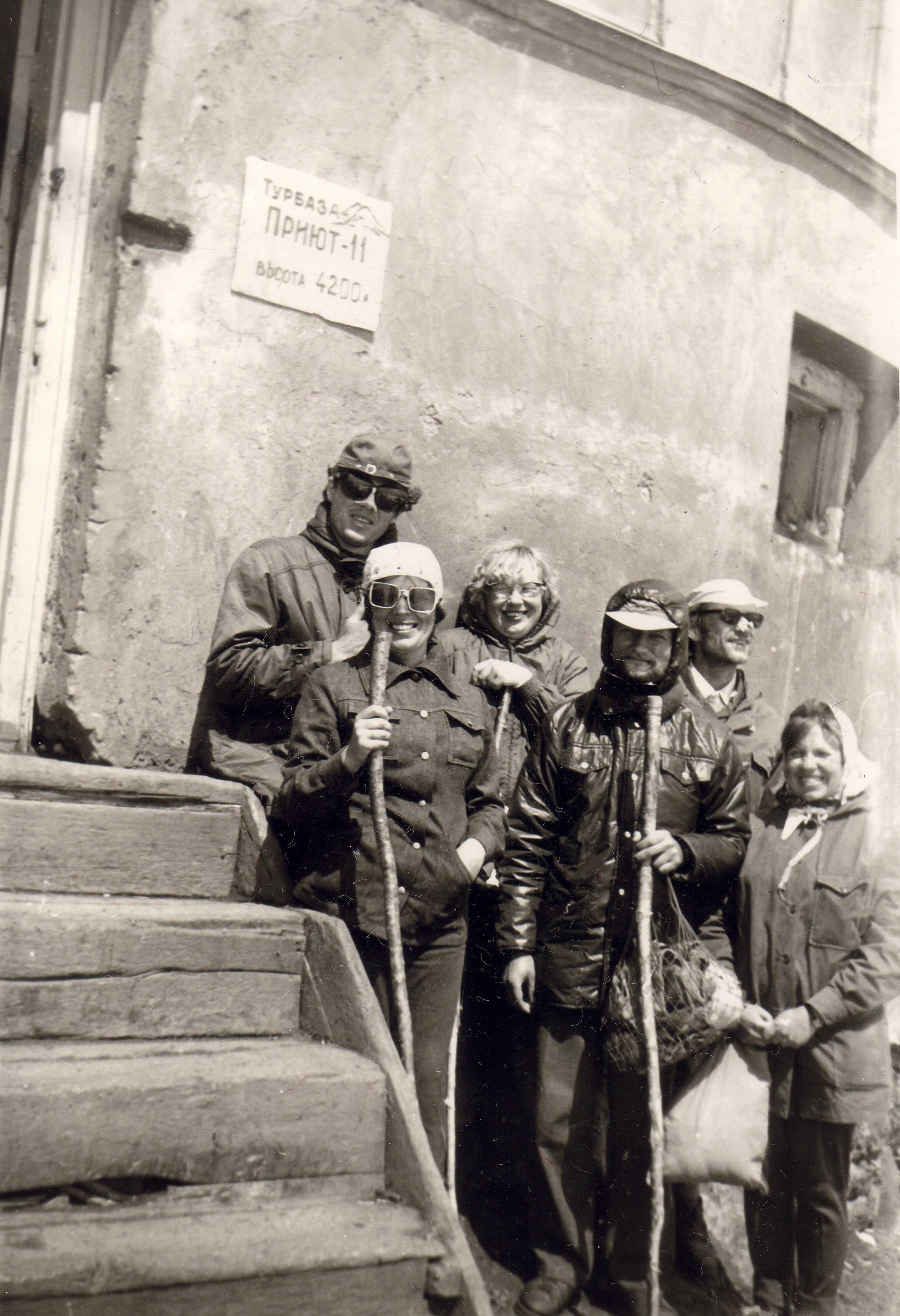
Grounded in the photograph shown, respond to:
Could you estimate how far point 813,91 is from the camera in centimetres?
589

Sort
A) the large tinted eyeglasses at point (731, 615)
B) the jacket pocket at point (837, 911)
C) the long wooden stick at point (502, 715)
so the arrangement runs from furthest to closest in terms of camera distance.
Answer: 1. the large tinted eyeglasses at point (731, 615)
2. the long wooden stick at point (502, 715)
3. the jacket pocket at point (837, 911)

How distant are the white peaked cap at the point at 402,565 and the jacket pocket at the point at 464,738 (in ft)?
1.15

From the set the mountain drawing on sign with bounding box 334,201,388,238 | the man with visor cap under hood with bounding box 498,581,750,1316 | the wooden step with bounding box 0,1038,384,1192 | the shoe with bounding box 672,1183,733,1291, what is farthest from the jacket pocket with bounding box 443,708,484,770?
the mountain drawing on sign with bounding box 334,201,388,238

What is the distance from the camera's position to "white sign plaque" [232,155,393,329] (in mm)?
4332

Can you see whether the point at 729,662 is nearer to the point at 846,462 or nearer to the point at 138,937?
the point at 138,937

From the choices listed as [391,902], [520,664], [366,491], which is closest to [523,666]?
[520,664]

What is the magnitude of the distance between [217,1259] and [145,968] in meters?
0.82

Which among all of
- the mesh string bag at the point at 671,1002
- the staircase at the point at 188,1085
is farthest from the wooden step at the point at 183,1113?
the mesh string bag at the point at 671,1002

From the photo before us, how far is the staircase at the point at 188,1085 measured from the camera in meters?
2.45

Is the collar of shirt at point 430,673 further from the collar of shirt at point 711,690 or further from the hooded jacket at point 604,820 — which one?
the collar of shirt at point 711,690

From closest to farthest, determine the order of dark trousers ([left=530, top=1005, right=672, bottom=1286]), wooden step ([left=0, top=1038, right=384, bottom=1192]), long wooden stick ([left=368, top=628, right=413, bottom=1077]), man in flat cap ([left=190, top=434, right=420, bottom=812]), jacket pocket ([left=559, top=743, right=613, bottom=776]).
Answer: wooden step ([left=0, top=1038, right=384, bottom=1192]) → long wooden stick ([left=368, top=628, right=413, bottom=1077]) → dark trousers ([left=530, top=1005, right=672, bottom=1286]) → jacket pocket ([left=559, top=743, right=613, bottom=776]) → man in flat cap ([left=190, top=434, right=420, bottom=812])

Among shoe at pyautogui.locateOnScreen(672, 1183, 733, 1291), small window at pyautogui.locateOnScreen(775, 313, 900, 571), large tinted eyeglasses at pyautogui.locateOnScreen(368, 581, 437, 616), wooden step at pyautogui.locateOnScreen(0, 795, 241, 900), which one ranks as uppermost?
small window at pyautogui.locateOnScreen(775, 313, 900, 571)

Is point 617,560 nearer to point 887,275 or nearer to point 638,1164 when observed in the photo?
point 887,275

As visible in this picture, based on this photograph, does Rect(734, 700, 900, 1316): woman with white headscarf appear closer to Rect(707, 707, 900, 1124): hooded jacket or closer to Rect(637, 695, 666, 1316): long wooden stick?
Rect(707, 707, 900, 1124): hooded jacket
